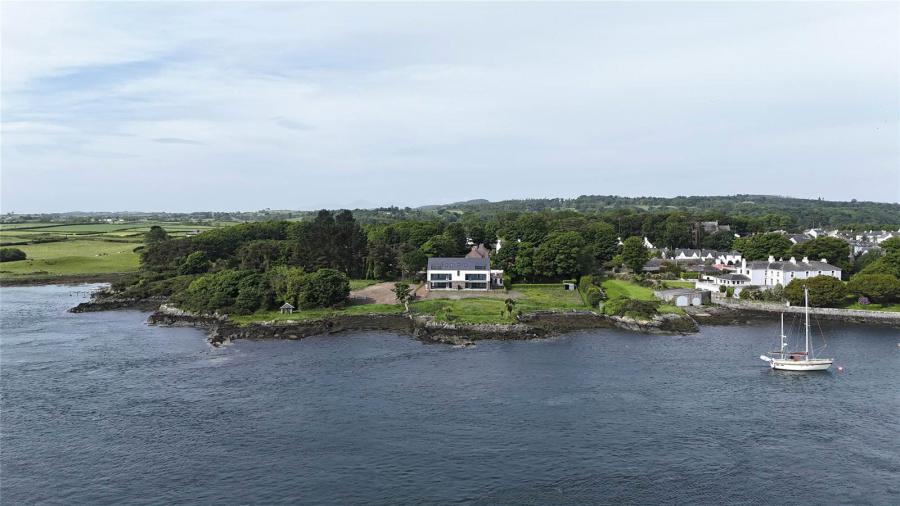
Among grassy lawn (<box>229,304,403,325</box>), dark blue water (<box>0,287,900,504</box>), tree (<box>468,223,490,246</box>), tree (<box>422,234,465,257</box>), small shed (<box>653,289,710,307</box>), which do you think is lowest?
dark blue water (<box>0,287,900,504</box>)

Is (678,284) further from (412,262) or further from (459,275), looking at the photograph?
(412,262)

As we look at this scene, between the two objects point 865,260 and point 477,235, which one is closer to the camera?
point 865,260

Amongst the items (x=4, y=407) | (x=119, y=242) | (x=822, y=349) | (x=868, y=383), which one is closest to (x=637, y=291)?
(x=822, y=349)

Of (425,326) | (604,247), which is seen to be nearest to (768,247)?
(604,247)

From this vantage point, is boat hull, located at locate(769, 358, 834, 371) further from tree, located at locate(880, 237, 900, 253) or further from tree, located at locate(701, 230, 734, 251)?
tree, located at locate(701, 230, 734, 251)

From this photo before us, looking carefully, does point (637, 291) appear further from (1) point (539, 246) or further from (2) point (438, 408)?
(2) point (438, 408)

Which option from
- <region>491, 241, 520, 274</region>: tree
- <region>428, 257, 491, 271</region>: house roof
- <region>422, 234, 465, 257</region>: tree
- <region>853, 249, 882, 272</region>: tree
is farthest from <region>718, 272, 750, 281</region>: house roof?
<region>422, 234, 465, 257</region>: tree
